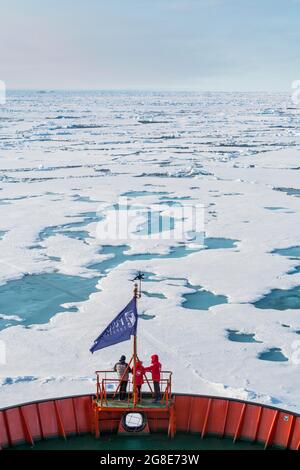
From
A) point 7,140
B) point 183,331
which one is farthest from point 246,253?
point 7,140

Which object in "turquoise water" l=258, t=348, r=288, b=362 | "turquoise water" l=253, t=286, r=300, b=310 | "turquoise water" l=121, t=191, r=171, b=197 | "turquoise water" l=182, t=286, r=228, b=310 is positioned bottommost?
"turquoise water" l=258, t=348, r=288, b=362

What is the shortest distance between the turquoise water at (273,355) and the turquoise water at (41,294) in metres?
3.60

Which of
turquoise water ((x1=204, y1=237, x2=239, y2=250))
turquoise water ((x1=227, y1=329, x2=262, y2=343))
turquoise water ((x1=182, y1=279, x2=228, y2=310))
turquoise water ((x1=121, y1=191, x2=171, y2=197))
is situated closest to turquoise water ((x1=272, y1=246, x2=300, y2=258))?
turquoise water ((x1=204, y1=237, x2=239, y2=250))

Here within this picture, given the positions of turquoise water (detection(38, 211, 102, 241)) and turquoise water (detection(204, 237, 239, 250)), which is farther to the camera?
turquoise water (detection(38, 211, 102, 241))

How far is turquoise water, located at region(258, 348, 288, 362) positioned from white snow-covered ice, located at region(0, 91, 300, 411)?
0.08 m

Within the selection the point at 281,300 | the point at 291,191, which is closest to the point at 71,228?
the point at 281,300

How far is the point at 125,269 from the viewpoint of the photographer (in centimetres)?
1270

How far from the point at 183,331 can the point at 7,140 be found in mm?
28590

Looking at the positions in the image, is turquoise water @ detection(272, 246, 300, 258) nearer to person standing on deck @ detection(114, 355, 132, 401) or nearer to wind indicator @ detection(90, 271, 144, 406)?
person standing on deck @ detection(114, 355, 132, 401)

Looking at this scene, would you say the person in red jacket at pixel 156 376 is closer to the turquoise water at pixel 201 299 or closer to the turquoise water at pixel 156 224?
the turquoise water at pixel 201 299

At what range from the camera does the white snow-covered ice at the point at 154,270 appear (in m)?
8.47

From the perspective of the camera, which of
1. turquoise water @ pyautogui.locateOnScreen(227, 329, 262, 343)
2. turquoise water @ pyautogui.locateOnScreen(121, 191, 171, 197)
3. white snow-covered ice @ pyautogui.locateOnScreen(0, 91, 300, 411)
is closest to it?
white snow-covered ice @ pyautogui.locateOnScreen(0, 91, 300, 411)

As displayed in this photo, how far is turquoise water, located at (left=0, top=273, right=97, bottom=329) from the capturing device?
10562 mm
